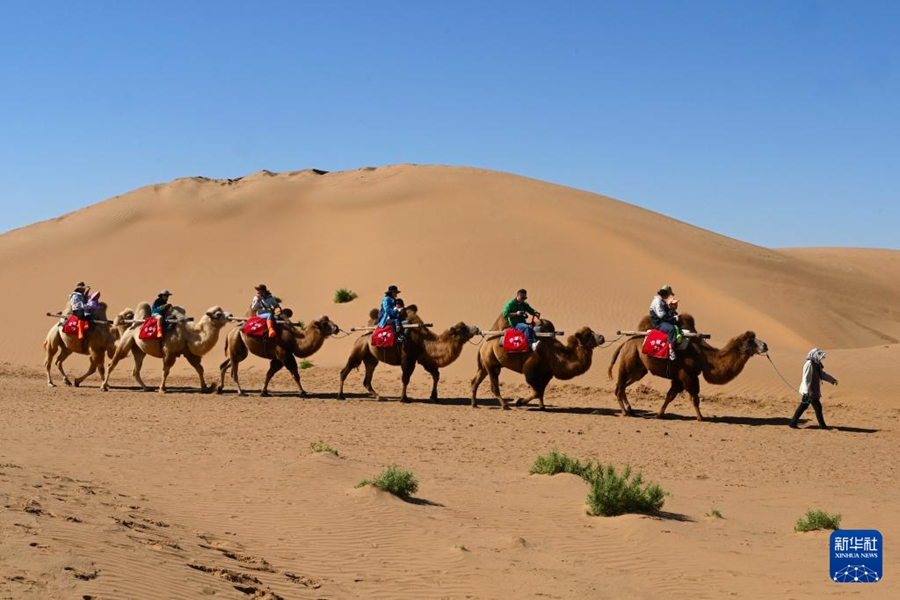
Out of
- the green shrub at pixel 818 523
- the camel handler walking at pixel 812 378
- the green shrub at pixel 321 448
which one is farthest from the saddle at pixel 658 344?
the green shrub at pixel 818 523

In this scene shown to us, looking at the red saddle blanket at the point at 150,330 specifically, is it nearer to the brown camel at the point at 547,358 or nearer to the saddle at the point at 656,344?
the brown camel at the point at 547,358

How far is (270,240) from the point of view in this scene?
1965 inches

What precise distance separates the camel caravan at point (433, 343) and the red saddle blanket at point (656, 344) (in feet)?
0.06

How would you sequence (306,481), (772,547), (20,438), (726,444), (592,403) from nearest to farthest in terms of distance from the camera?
(772,547) < (306,481) < (20,438) < (726,444) < (592,403)

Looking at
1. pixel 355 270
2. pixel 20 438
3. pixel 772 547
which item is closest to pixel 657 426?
pixel 772 547

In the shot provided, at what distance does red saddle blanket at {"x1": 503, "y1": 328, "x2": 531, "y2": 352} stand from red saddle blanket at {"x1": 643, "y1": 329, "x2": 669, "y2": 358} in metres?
2.28

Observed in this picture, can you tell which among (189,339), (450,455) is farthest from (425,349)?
(450,455)

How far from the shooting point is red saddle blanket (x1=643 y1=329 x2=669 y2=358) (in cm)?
1906

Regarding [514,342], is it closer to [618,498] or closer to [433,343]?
[433,343]

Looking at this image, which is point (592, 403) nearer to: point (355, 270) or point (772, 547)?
point (772, 547)

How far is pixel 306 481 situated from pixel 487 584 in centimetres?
Answer: 400

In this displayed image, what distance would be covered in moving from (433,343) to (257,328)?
3946 mm

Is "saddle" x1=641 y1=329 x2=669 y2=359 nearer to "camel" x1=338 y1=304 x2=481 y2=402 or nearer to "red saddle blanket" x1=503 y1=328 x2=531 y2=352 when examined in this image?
"red saddle blanket" x1=503 y1=328 x2=531 y2=352

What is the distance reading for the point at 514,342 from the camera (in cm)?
1998
